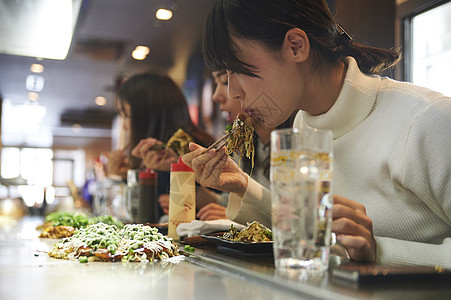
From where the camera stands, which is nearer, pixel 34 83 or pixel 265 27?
pixel 265 27

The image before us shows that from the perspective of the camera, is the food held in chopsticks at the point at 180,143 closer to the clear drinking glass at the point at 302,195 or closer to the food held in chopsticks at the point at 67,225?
the food held in chopsticks at the point at 67,225

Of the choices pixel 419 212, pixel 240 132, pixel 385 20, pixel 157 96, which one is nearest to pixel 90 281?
pixel 240 132

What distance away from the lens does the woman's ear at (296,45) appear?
1.18 meters

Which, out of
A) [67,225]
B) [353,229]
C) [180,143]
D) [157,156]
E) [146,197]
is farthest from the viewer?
[157,156]

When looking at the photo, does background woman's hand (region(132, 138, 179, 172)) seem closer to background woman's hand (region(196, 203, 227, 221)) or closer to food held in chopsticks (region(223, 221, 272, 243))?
background woman's hand (region(196, 203, 227, 221))

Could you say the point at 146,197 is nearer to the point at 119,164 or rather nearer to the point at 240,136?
the point at 240,136

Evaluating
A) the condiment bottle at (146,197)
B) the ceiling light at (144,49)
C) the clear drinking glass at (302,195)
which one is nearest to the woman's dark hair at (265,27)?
the clear drinking glass at (302,195)

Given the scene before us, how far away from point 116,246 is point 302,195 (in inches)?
21.5

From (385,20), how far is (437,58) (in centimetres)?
85

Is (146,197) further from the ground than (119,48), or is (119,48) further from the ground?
(119,48)

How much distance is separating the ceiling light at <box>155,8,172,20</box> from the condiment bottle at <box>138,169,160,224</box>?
1300 millimetres

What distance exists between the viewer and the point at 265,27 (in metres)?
1.18

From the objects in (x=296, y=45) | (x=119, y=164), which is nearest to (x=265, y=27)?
(x=296, y=45)

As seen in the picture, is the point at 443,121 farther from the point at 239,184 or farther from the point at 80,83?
the point at 80,83
